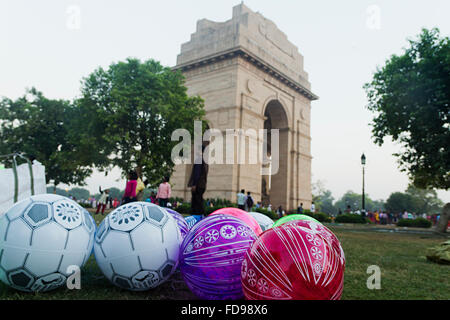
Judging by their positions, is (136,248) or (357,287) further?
(357,287)

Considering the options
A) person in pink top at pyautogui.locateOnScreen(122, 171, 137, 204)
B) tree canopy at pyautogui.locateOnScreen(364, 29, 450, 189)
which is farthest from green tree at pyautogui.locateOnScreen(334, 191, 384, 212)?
person in pink top at pyautogui.locateOnScreen(122, 171, 137, 204)

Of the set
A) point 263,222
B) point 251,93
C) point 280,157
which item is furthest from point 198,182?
point 280,157

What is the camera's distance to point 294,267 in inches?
119

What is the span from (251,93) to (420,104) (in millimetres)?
16519

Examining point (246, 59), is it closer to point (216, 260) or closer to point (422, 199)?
point (216, 260)

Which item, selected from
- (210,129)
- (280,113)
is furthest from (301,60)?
(210,129)

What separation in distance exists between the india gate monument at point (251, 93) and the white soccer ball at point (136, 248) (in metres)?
24.0

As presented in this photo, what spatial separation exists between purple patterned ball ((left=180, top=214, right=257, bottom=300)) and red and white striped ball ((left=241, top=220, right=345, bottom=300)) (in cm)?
42

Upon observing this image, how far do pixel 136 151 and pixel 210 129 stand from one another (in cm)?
790

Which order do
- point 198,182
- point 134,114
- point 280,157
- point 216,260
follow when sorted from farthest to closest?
point 280,157, point 134,114, point 198,182, point 216,260

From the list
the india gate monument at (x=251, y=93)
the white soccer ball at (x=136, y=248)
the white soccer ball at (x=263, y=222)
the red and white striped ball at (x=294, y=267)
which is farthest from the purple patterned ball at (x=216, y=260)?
the india gate monument at (x=251, y=93)

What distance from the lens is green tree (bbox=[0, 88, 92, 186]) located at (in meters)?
34.3

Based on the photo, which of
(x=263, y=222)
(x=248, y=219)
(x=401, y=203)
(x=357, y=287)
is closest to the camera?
(x=357, y=287)

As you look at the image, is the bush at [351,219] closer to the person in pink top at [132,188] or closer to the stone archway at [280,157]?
the stone archway at [280,157]
